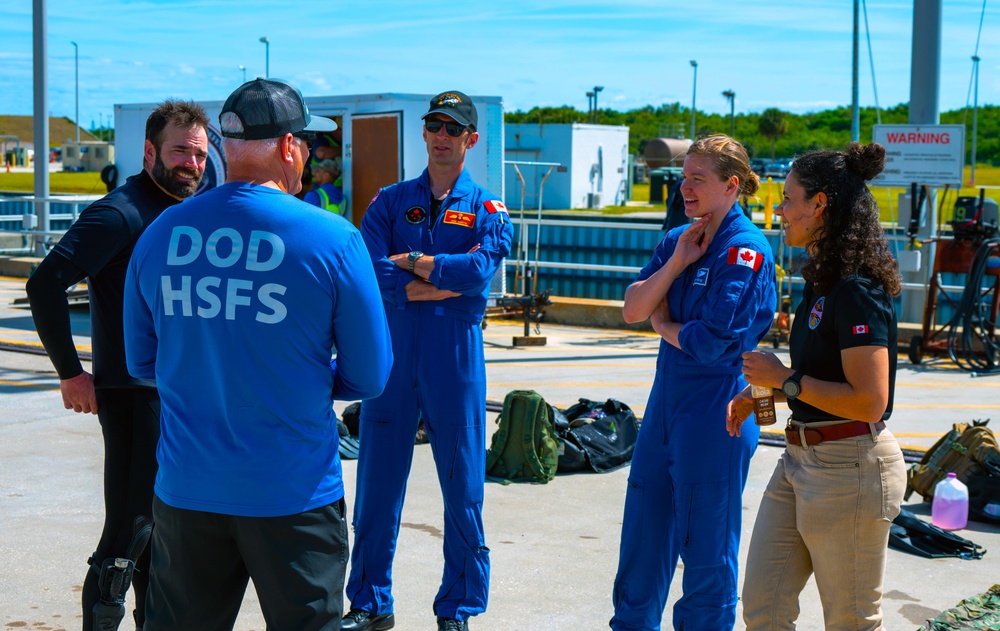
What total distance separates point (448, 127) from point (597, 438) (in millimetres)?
3169

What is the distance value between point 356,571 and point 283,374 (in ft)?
6.46

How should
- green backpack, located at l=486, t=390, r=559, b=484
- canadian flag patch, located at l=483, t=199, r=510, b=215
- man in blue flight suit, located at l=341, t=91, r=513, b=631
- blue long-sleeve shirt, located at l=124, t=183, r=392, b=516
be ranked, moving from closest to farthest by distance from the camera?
blue long-sleeve shirt, located at l=124, t=183, r=392, b=516 → man in blue flight suit, located at l=341, t=91, r=513, b=631 → canadian flag patch, located at l=483, t=199, r=510, b=215 → green backpack, located at l=486, t=390, r=559, b=484

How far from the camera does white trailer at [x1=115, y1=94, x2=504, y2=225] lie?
12.3 m

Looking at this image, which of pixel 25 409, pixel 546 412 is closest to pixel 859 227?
pixel 546 412

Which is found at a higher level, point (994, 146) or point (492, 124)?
point (994, 146)

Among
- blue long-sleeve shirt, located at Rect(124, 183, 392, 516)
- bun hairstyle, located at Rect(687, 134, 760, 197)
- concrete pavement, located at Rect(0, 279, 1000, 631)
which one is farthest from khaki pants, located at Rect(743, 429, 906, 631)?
blue long-sleeve shirt, located at Rect(124, 183, 392, 516)

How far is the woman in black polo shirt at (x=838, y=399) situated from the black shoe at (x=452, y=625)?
1.32m

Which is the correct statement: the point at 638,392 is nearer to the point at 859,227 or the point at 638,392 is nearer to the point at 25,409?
the point at 25,409

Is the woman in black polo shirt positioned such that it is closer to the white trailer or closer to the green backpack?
the green backpack

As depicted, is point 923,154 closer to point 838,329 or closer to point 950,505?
point 950,505

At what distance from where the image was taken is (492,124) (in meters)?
12.7

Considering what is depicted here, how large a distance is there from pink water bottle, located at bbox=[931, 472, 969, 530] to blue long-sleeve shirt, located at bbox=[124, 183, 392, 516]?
4.27m

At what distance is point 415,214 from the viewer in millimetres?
4762

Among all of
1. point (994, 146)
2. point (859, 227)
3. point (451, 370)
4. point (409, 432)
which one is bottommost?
point (409, 432)
